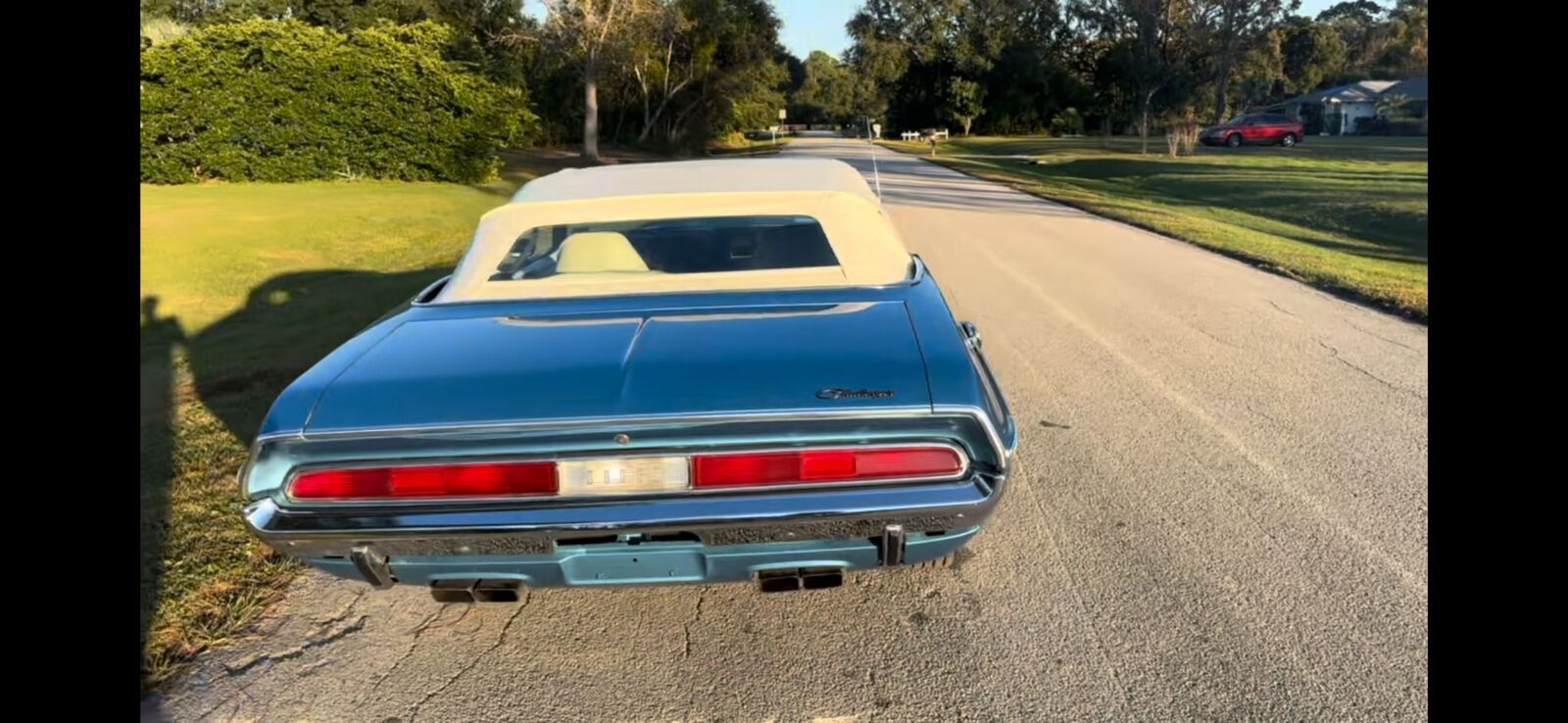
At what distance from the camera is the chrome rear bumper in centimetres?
226

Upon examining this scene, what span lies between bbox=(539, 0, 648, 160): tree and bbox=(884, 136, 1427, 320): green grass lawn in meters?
12.2

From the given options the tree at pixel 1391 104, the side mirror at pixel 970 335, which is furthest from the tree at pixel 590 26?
the tree at pixel 1391 104

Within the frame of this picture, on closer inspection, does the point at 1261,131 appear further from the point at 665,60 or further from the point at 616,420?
the point at 616,420

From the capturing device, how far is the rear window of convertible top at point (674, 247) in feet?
11.6

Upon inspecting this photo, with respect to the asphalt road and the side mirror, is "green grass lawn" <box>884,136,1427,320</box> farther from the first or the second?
the side mirror

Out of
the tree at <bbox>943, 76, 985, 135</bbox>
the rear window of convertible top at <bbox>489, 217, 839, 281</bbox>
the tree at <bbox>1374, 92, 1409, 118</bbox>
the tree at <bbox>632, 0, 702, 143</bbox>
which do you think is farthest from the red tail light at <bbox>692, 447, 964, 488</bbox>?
the tree at <bbox>943, 76, 985, 135</bbox>

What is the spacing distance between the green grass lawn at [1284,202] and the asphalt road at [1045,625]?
4333 mm

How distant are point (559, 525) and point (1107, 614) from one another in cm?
181

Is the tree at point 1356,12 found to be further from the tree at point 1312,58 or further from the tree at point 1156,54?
the tree at point 1156,54

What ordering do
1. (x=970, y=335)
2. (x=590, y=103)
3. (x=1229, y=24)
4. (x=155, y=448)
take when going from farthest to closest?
(x=1229, y=24)
(x=590, y=103)
(x=155, y=448)
(x=970, y=335)

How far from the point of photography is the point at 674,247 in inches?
162

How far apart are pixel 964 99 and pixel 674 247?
5997cm

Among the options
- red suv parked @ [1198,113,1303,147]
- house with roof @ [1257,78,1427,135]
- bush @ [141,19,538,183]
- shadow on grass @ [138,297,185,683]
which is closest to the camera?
shadow on grass @ [138,297,185,683]

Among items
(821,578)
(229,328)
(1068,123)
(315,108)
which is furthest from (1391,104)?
(821,578)
